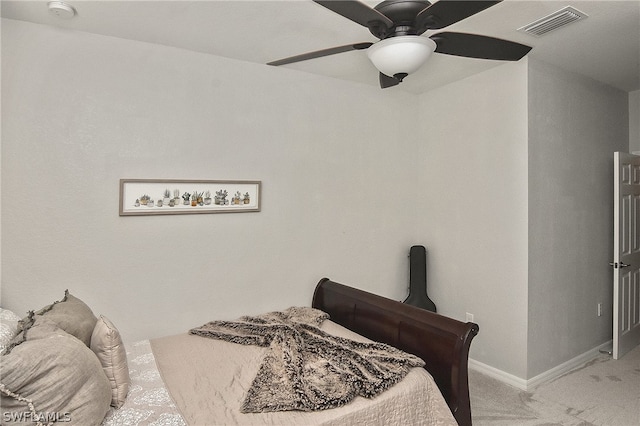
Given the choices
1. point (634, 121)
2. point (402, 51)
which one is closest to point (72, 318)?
point (402, 51)

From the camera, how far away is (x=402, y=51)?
1636 mm

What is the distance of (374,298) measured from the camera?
2.60 meters

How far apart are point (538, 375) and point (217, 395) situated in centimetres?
265

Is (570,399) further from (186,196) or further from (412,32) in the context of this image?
(186,196)

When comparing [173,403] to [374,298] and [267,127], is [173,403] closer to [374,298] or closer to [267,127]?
[374,298]

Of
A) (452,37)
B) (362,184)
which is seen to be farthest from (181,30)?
(362,184)

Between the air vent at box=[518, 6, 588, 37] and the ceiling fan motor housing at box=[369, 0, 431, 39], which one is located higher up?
the air vent at box=[518, 6, 588, 37]

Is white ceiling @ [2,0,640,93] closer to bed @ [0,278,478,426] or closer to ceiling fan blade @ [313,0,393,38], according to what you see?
ceiling fan blade @ [313,0,393,38]

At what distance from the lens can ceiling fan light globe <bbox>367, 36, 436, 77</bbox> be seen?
1620 mm

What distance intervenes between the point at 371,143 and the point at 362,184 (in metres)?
0.41

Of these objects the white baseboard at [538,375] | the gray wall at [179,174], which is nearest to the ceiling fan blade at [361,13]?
the gray wall at [179,174]

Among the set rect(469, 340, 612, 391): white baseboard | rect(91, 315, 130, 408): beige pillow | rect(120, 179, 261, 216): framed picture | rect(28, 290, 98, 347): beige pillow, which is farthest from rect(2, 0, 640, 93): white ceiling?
rect(469, 340, 612, 391): white baseboard

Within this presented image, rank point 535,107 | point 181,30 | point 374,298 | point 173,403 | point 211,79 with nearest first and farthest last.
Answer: point 173,403, point 181,30, point 374,298, point 211,79, point 535,107

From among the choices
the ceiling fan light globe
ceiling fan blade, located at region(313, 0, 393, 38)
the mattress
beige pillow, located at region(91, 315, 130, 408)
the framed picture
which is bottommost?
the mattress
